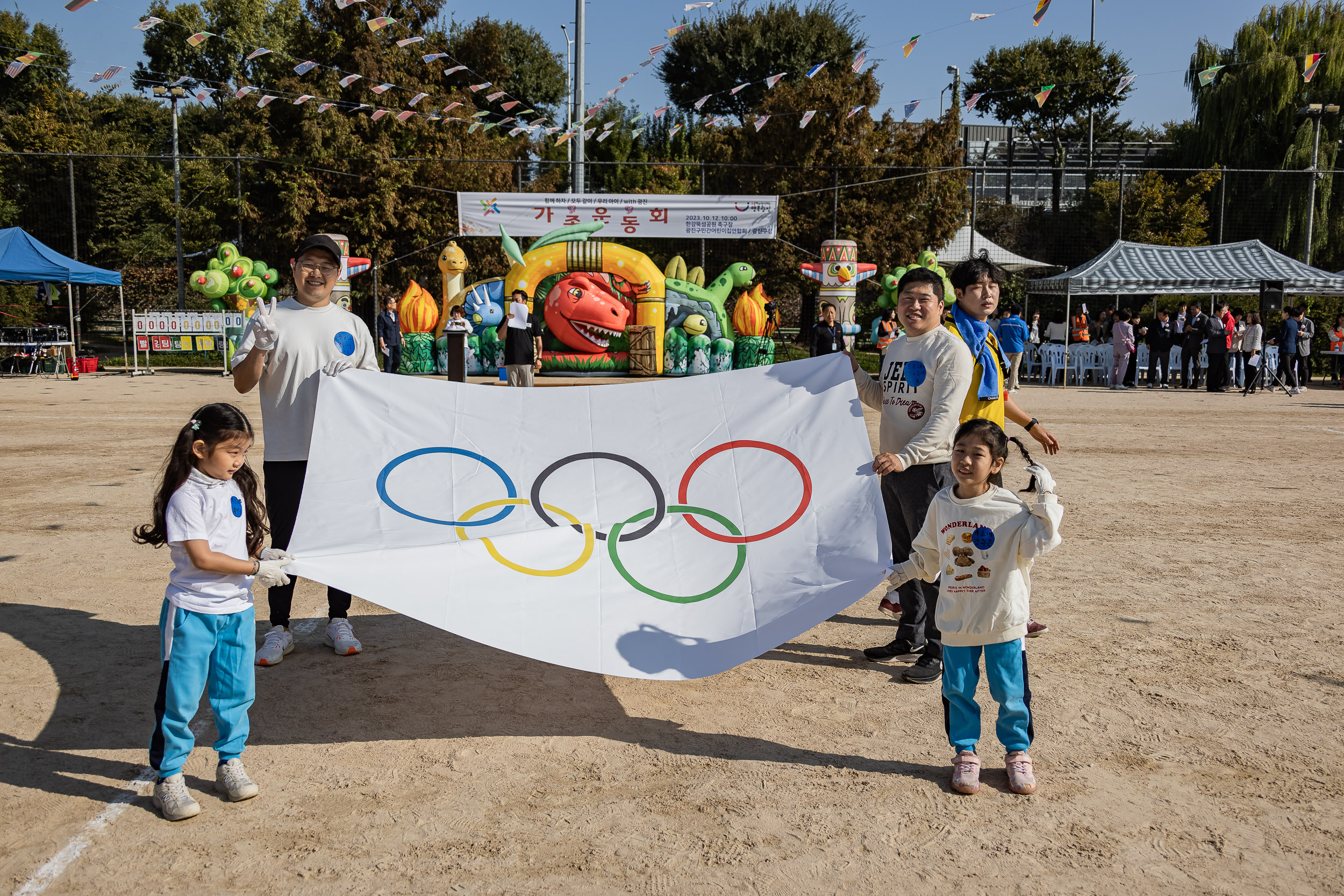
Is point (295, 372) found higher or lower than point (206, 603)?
higher

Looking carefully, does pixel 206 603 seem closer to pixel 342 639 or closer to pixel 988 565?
pixel 342 639

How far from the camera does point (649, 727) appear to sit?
13.1ft

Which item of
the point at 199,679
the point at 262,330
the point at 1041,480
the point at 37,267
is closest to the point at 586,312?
the point at 37,267

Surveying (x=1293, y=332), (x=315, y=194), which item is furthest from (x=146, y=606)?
(x=315, y=194)

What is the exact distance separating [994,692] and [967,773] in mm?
305

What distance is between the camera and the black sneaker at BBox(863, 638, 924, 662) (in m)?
4.79

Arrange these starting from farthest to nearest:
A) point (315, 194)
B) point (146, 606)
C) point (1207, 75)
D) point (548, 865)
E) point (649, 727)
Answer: point (315, 194) < point (1207, 75) < point (146, 606) < point (649, 727) < point (548, 865)

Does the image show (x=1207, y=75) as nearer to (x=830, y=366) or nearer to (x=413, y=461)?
(x=830, y=366)

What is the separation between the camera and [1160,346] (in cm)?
2233

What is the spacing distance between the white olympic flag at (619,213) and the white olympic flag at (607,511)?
1813 centimetres

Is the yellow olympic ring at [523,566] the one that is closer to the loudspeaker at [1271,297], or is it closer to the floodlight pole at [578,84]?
the floodlight pole at [578,84]

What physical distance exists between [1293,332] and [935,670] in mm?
19899

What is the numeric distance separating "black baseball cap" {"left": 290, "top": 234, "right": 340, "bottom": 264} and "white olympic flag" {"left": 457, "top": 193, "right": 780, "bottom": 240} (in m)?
18.0

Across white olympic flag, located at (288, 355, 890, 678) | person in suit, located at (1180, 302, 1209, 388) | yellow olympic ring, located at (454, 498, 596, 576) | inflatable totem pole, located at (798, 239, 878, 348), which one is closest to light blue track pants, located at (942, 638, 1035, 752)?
white olympic flag, located at (288, 355, 890, 678)
